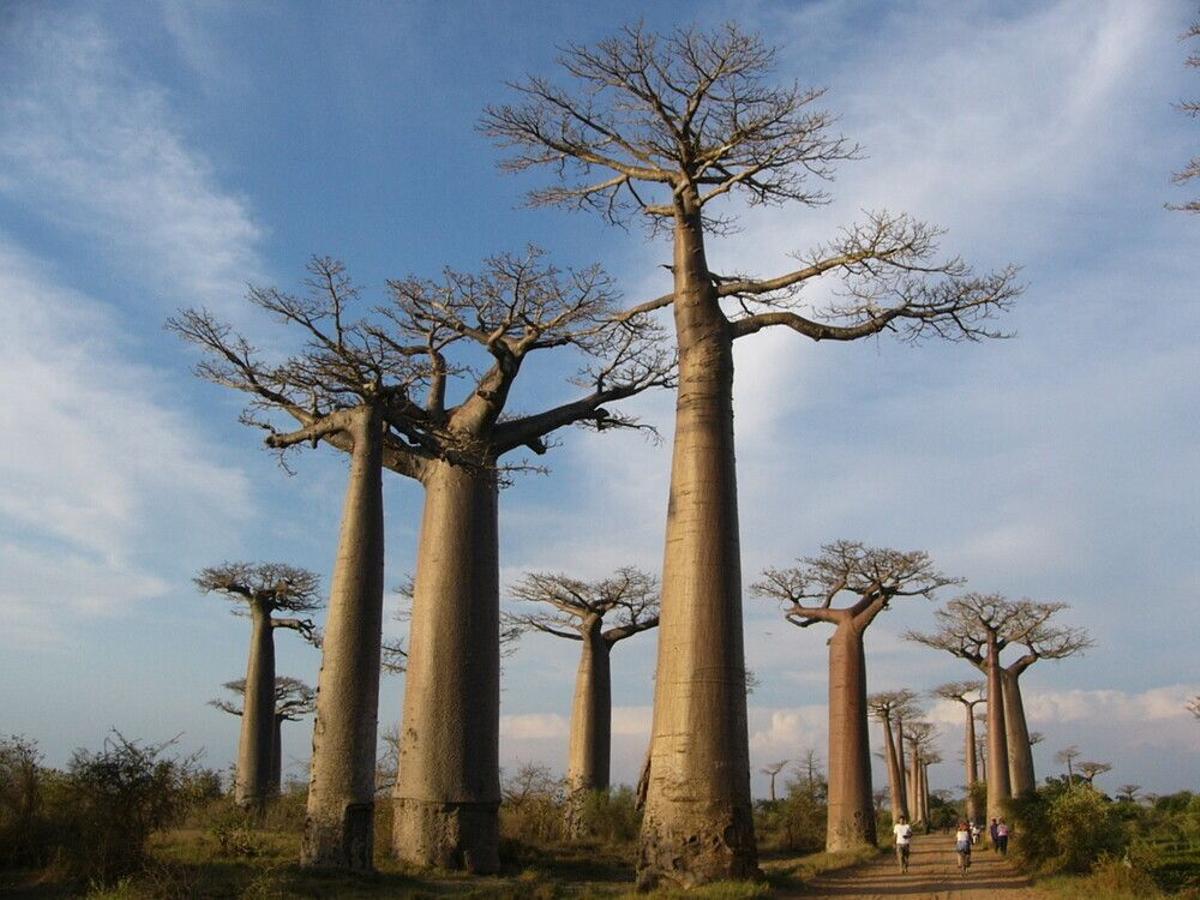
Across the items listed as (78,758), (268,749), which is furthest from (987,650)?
(78,758)

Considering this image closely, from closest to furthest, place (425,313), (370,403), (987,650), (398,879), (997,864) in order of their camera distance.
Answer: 1. (398,879)
2. (370,403)
3. (425,313)
4. (997,864)
5. (987,650)

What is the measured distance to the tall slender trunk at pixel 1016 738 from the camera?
2564cm

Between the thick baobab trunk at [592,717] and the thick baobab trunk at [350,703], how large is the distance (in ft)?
31.5

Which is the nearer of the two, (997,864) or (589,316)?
(589,316)

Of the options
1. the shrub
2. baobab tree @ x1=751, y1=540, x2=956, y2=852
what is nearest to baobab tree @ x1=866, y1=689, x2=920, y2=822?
baobab tree @ x1=751, y1=540, x2=956, y2=852

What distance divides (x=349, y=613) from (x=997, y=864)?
11.1m

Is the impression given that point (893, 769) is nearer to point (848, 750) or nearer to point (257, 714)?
point (848, 750)

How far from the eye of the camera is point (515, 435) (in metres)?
13.6

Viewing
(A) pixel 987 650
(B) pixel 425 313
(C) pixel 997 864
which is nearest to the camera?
(B) pixel 425 313

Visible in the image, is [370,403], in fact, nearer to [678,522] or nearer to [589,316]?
[589,316]

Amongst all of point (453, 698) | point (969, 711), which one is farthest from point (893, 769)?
point (453, 698)

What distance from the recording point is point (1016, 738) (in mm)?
26016

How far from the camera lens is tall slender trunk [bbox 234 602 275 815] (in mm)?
21594

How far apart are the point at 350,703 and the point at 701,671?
11.4ft
